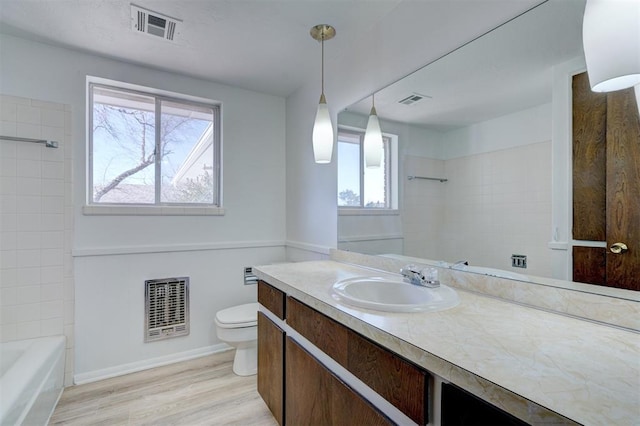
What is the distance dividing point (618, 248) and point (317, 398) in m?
1.13

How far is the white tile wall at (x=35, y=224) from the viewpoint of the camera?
1.97m

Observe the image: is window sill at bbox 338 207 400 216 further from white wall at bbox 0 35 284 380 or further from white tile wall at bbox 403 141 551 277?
white wall at bbox 0 35 284 380

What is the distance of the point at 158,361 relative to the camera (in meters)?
2.40

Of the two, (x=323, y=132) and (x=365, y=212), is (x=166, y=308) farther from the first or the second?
(x=323, y=132)

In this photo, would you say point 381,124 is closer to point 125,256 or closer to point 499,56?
point 499,56

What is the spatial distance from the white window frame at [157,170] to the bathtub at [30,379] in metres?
0.90

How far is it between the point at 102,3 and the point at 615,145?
93.6 inches

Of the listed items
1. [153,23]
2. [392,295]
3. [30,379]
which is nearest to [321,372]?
[392,295]

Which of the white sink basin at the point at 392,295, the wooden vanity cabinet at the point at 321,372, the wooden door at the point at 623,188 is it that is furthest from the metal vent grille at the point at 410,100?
the wooden vanity cabinet at the point at 321,372

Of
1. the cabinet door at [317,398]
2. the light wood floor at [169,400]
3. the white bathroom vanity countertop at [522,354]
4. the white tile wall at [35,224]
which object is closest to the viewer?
the white bathroom vanity countertop at [522,354]

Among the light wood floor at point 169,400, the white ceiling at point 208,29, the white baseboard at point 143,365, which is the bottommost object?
the light wood floor at point 169,400

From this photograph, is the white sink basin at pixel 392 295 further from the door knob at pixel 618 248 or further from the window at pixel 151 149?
the window at pixel 151 149

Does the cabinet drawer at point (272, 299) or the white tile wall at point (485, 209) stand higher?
the white tile wall at point (485, 209)

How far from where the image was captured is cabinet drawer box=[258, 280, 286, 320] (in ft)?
Result: 5.04
